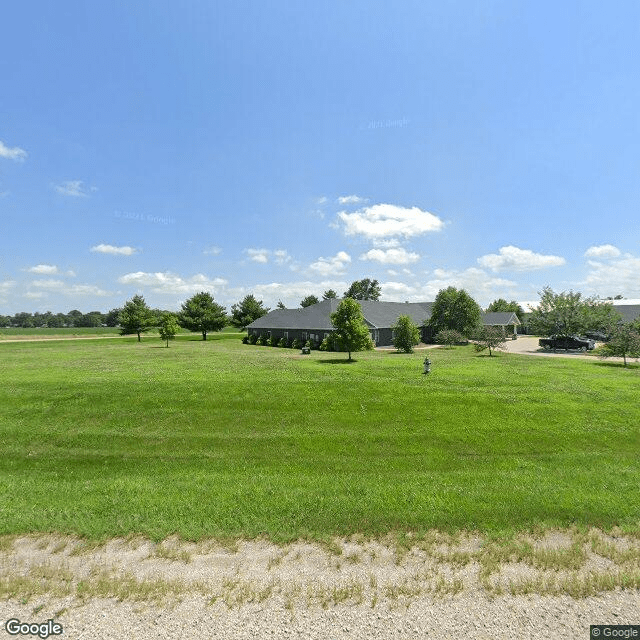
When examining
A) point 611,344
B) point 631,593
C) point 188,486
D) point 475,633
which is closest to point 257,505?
point 188,486

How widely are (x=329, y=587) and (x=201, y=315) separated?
6673 centimetres

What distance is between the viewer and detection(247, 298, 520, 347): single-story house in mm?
46875

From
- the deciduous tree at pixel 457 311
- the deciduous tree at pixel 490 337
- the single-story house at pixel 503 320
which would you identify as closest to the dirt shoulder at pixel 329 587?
the deciduous tree at pixel 490 337

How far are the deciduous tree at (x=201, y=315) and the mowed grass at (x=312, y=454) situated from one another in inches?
1867

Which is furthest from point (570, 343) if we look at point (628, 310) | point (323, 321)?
point (628, 310)

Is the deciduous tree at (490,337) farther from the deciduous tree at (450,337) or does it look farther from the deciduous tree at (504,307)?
the deciduous tree at (504,307)

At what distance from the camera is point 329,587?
6238 mm

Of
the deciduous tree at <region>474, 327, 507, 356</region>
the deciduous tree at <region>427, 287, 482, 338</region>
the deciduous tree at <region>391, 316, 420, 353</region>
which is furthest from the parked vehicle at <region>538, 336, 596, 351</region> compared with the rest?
the deciduous tree at <region>391, 316, 420, 353</region>

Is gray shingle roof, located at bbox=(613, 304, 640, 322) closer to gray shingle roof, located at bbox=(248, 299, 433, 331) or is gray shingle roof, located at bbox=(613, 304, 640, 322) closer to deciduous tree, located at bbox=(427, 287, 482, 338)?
deciduous tree, located at bbox=(427, 287, 482, 338)

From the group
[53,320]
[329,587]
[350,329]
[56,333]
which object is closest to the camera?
[329,587]

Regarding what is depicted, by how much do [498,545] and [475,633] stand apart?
8.37 ft

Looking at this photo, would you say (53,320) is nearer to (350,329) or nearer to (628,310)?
(350,329)

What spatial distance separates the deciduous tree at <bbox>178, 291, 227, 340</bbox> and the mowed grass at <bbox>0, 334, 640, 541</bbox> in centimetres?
4743

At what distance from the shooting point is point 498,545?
7.32 meters
